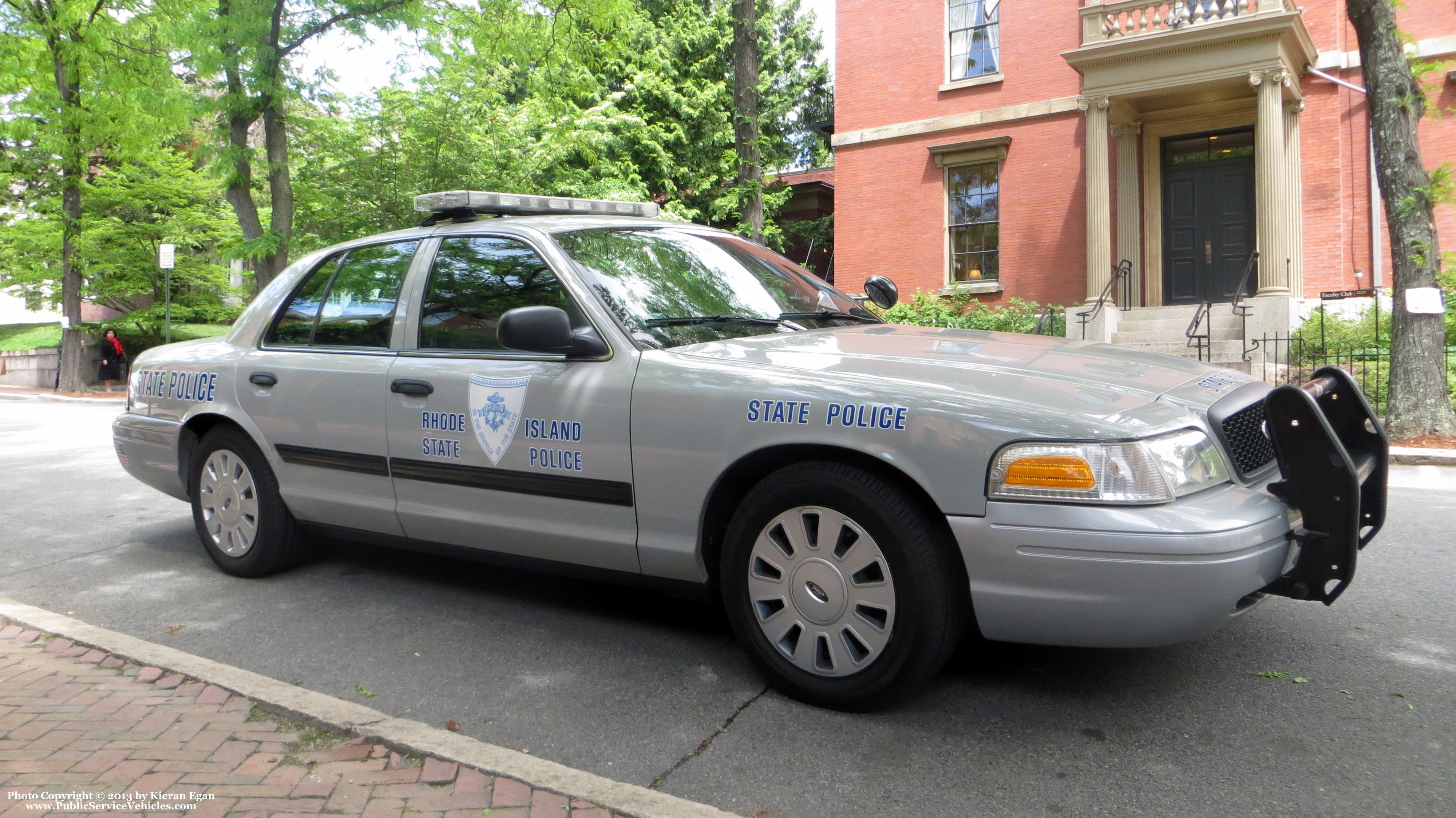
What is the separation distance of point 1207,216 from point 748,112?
8.13 metres

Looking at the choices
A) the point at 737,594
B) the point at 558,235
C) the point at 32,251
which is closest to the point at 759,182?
the point at 558,235

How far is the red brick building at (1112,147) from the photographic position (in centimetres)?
1593

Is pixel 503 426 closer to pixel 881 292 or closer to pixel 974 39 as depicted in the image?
pixel 881 292

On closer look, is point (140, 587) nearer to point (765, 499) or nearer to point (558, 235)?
point (558, 235)

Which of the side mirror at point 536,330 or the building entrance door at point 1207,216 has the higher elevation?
the building entrance door at point 1207,216

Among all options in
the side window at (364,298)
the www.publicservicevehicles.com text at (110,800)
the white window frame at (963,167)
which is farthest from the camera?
the white window frame at (963,167)

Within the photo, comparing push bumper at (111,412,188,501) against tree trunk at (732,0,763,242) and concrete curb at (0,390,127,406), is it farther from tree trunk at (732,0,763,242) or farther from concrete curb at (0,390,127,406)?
concrete curb at (0,390,127,406)

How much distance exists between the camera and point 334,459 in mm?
4652

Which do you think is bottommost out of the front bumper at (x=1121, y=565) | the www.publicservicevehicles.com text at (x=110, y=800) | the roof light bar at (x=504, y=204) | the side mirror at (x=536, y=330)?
the www.publicservicevehicles.com text at (x=110, y=800)

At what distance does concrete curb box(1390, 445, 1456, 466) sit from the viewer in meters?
9.21

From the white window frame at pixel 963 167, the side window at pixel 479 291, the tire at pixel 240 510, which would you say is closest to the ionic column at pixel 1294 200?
the white window frame at pixel 963 167

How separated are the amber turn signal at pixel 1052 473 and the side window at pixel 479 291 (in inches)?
71.0

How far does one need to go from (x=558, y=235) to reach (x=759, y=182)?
473 inches

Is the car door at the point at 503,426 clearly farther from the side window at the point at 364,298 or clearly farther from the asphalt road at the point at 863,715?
the asphalt road at the point at 863,715
